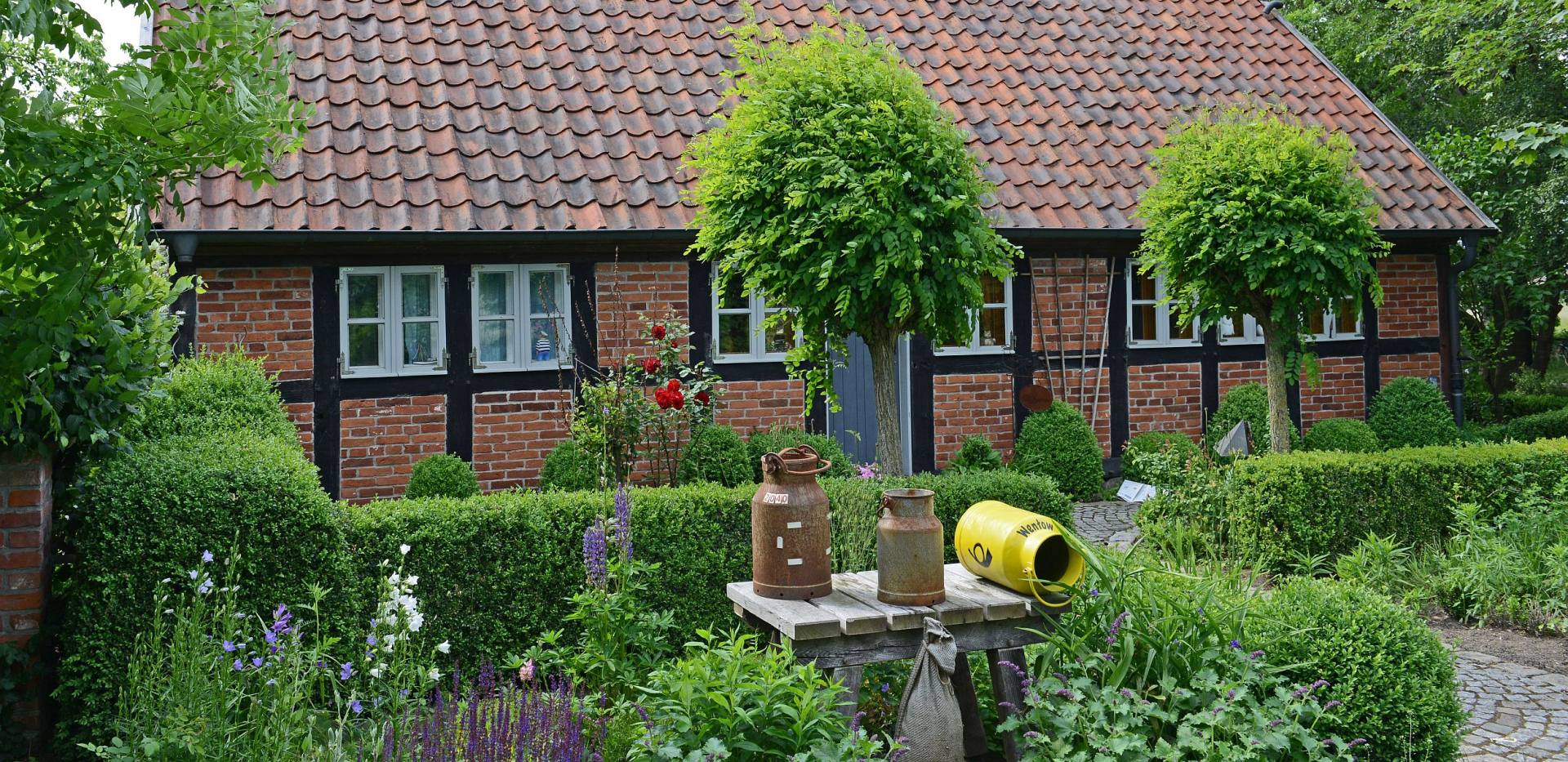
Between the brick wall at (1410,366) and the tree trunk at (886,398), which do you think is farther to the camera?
the brick wall at (1410,366)

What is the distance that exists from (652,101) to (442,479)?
12.8 feet

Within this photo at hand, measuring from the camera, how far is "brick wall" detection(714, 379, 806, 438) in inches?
400

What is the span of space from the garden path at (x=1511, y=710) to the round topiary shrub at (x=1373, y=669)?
1.19 feet

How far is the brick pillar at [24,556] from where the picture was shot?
13.9ft

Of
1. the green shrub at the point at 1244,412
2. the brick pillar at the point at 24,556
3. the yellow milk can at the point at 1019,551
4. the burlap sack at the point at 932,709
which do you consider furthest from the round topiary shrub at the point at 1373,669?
the green shrub at the point at 1244,412

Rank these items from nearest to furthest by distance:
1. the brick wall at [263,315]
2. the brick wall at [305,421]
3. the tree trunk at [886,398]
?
the tree trunk at [886,398], the brick wall at [263,315], the brick wall at [305,421]

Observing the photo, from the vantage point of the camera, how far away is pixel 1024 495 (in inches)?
253

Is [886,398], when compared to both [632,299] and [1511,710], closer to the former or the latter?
[632,299]

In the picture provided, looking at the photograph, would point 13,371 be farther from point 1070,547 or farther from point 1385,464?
point 1385,464

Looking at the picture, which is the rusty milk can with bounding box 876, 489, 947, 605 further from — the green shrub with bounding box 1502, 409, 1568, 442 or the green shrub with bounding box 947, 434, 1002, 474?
the green shrub with bounding box 1502, 409, 1568, 442

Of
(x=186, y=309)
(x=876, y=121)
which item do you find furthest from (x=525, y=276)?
(x=876, y=121)

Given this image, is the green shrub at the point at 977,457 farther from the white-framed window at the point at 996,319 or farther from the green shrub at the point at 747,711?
the green shrub at the point at 747,711

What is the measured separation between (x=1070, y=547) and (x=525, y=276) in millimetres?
6138

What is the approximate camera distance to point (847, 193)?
22.0 feet
